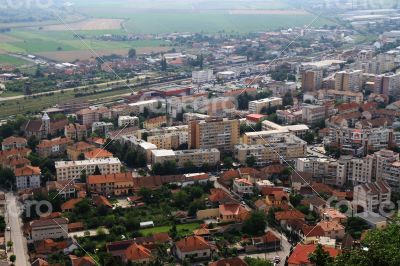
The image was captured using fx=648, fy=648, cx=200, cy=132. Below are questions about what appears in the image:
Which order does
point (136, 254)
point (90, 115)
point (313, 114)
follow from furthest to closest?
point (90, 115) < point (313, 114) < point (136, 254)

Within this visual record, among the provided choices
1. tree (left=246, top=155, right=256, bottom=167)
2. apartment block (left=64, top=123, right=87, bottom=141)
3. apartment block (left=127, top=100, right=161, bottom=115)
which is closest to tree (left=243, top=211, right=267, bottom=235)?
tree (left=246, top=155, right=256, bottom=167)

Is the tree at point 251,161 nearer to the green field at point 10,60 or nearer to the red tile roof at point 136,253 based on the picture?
the red tile roof at point 136,253

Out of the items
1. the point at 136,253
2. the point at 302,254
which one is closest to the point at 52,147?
the point at 136,253

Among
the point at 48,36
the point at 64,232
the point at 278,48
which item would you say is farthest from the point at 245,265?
the point at 48,36

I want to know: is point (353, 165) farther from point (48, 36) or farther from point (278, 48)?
point (48, 36)

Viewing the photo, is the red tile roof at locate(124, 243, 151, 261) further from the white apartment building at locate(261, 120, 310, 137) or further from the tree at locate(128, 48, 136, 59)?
the tree at locate(128, 48, 136, 59)

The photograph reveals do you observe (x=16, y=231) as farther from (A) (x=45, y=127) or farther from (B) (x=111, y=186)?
(A) (x=45, y=127)
